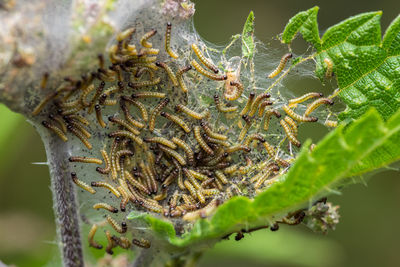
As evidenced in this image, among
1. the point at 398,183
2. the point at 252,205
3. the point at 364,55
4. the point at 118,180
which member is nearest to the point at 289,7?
the point at 398,183

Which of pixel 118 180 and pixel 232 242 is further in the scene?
pixel 232 242

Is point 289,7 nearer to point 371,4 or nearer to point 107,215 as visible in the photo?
point 371,4

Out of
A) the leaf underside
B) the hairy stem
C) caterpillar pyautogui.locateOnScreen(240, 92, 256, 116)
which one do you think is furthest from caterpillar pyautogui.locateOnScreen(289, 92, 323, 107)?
the hairy stem

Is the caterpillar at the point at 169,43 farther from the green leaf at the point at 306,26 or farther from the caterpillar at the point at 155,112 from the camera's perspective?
the green leaf at the point at 306,26

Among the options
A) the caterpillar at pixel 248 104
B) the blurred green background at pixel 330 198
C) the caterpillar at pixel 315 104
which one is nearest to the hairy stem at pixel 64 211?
the caterpillar at pixel 248 104

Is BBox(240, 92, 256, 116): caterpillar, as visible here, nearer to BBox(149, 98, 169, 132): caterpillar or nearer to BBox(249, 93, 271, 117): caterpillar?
BBox(249, 93, 271, 117): caterpillar

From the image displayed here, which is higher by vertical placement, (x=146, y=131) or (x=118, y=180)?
(x=146, y=131)
